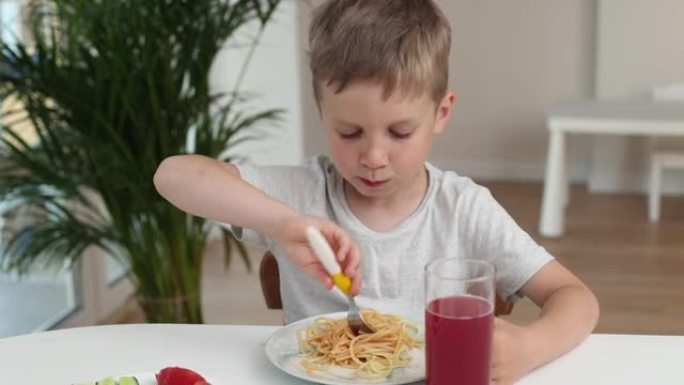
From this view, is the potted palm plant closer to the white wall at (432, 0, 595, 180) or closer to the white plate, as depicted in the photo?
the white plate

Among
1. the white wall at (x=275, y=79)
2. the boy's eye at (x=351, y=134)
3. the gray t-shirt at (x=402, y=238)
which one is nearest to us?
the boy's eye at (x=351, y=134)

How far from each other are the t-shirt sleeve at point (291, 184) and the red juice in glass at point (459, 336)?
0.57 m

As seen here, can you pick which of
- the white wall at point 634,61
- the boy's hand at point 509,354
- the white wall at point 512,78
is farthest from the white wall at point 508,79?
the boy's hand at point 509,354

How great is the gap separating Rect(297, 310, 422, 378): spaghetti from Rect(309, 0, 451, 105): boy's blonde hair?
0.31 m

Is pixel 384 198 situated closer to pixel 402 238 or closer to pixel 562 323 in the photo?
pixel 402 238

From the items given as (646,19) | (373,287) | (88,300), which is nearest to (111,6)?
(373,287)

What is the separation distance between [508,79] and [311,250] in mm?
4321

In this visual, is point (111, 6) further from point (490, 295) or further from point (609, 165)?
point (609, 165)

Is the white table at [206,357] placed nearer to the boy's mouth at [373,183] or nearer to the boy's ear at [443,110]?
the boy's mouth at [373,183]

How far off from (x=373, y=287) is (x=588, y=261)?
2.64m

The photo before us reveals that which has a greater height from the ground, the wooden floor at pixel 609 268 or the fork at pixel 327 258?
the fork at pixel 327 258

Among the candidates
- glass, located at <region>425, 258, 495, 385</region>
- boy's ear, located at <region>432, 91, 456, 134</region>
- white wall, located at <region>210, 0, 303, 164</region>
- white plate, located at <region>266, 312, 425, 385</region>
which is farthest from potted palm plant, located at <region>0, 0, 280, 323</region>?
white wall, located at <region>210, 0, 303, 164</region>

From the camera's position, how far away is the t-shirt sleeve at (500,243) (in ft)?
4.52

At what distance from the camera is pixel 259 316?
3352 mm
